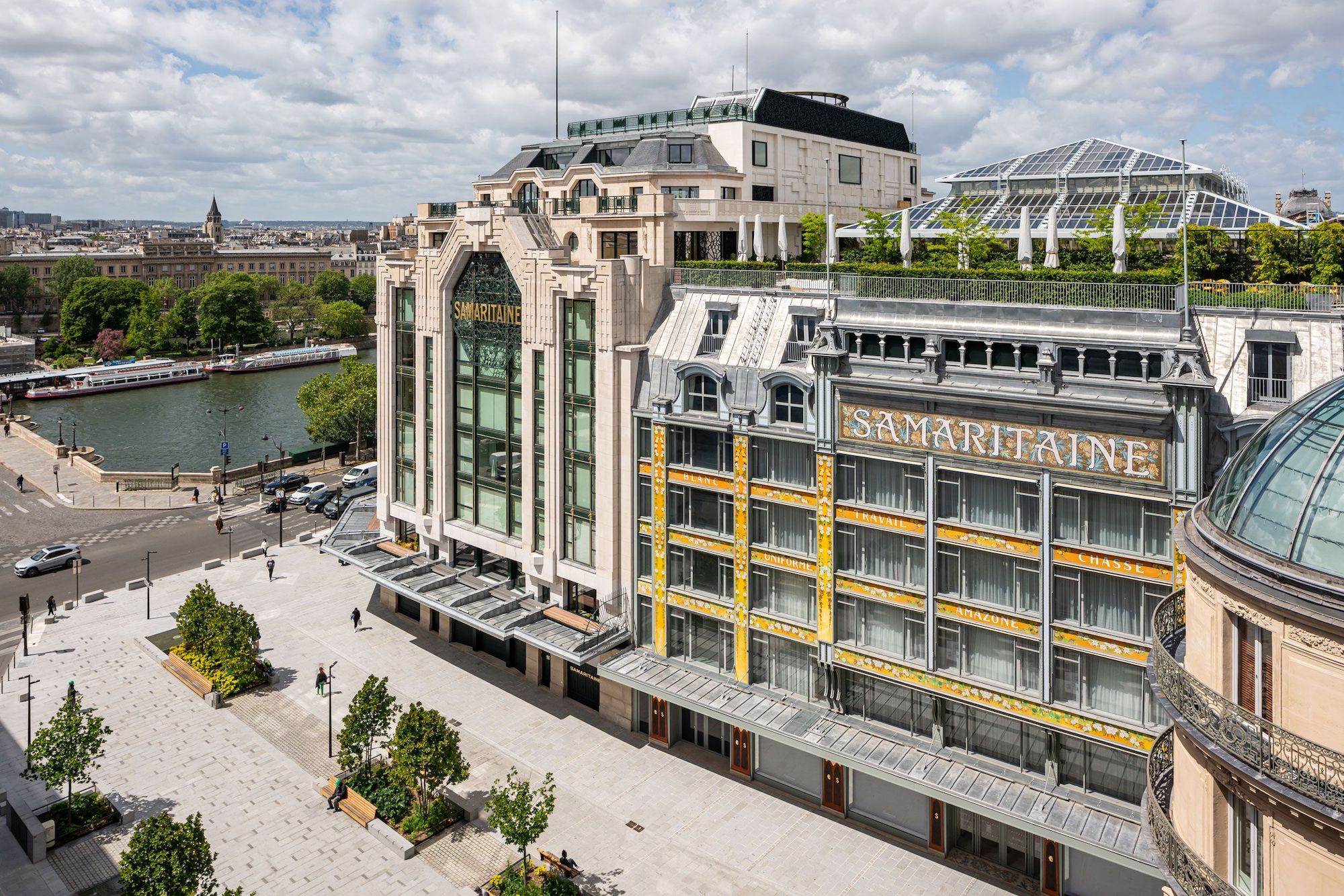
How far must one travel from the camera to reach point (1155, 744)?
21.3m

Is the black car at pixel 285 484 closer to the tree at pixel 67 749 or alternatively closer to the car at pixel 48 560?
the car at pixel 48 560

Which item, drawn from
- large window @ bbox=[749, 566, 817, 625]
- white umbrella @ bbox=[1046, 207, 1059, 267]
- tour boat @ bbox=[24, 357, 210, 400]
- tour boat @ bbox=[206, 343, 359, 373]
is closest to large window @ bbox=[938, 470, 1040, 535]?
large window @ bbox=[749, 566, 817, 625]

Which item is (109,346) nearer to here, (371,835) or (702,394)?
(371,835)

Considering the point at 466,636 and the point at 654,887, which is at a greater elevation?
the point at 466,636

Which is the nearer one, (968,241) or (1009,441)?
(1009,441)

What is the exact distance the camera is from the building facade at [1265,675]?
15.5 metres

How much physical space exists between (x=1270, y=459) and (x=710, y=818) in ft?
80.4

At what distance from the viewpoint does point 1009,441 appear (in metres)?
30.4

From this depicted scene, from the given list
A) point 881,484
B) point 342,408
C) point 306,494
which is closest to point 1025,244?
point 881,484

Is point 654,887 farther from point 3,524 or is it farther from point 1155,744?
point 3,524

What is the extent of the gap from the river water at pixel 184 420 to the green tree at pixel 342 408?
13.3 metres

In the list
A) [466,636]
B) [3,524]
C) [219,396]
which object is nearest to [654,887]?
[466,636]

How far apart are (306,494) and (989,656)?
6293 centimetres

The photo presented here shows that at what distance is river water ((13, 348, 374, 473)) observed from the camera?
107m
